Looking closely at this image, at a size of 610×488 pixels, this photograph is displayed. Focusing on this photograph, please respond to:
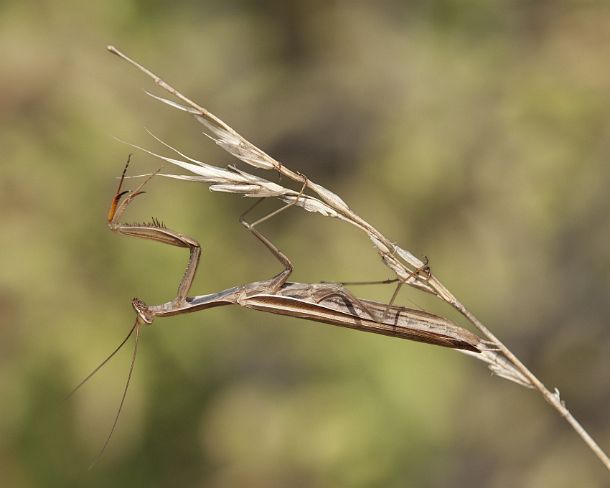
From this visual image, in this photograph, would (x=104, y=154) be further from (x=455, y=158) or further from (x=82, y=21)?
(x=455, y=158)

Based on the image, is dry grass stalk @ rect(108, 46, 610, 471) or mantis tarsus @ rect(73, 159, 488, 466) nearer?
dry grass stalk @ rect(108, 46, 610, 471)

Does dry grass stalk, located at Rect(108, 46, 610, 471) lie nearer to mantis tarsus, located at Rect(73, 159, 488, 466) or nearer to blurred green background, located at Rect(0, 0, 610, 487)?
mantis tarsus, located at Rect(73, 159, 488, 466)

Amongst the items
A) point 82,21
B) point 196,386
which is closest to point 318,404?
point 196,386

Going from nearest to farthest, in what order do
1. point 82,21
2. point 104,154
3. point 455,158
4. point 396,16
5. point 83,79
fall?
point 104,154, point 83,79, point 82,21, point 455,158, point 396,16

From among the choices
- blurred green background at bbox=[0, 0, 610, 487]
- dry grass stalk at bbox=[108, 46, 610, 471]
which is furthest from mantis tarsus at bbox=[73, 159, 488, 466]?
blurred green background at bbox=[0, 0, 610, 487]

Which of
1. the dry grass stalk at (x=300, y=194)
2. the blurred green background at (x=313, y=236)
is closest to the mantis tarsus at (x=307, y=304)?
the dry grass stalk at (x=300, y=194)

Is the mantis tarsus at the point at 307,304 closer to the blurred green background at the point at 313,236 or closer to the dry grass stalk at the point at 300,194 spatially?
the dry grass stalk at the point at 300,194
